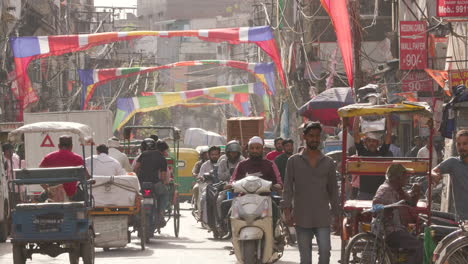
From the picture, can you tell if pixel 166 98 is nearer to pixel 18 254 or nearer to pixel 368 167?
pixel 18 254

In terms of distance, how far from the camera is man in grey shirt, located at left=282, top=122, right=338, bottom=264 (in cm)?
1159

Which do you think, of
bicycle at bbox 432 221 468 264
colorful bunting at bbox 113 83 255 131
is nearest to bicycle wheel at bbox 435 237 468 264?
bicycle at bbox 432 221 468 264

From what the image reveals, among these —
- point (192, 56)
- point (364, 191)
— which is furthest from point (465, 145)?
point (192, 56)

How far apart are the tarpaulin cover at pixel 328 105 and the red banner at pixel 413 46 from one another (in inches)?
96.7

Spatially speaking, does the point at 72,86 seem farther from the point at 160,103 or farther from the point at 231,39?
the point at 231,39

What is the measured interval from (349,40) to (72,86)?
55095 millimetres

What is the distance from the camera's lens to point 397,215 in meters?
11.9

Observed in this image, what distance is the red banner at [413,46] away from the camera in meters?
27.2

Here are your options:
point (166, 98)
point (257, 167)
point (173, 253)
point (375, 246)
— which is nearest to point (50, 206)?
point (257, 167)

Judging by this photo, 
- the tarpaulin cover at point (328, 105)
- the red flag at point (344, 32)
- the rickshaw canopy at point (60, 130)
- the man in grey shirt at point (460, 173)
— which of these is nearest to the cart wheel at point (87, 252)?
the rickshaw canopy at point (60, 130)

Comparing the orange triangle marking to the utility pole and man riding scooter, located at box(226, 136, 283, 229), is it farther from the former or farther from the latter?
man riding scooter, located at box(226, 136, 283, 229)

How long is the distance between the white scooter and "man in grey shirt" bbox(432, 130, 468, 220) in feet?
7.57

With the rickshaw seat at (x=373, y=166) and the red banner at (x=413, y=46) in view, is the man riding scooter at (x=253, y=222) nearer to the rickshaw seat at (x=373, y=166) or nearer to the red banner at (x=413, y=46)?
the rickshaw seat at (x=373, y=166)

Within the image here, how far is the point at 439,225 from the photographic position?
40.0 feet
